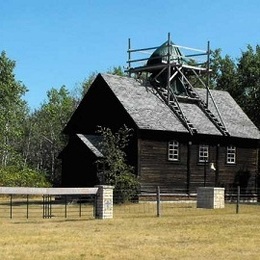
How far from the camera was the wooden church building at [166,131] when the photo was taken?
38375 mm

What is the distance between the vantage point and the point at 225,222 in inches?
901

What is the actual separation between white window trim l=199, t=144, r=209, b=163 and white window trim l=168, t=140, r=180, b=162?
2032 millimetres

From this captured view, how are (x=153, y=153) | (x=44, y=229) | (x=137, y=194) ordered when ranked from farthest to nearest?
(x=153, y=153) < (x=137, y=194) < (x=44, y=229)

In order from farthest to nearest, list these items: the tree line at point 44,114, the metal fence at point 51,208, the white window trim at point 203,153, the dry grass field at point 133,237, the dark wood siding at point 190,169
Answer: the tree line at point 44,114
the white window trim at point 203,153
the dark wood siding at point 190,169
the metal fence at point 51,208
the dry grass field at point 133,237

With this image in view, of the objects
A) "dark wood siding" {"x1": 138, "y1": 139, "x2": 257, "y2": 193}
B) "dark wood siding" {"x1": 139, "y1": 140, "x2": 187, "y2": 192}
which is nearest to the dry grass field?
"dark wood siding" {"x1": 139, "y1": 140, "x2": 187, "y2": 192}

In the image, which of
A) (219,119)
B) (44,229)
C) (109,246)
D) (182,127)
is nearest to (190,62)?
(219,119)

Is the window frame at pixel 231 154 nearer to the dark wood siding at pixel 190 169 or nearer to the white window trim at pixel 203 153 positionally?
the dark wood siding at pixel 190 169

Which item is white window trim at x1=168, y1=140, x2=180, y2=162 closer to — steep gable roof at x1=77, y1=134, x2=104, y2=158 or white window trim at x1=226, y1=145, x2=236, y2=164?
steep gable roof at x1=77, y1=134, x2=104, y2=158

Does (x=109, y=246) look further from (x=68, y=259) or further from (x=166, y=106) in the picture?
(x=166, y=106)

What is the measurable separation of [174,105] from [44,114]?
4506 cm

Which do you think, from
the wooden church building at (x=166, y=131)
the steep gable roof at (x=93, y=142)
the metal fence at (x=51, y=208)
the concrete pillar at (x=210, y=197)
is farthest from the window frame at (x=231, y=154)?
the concrete pillar at (x=210, y=197)

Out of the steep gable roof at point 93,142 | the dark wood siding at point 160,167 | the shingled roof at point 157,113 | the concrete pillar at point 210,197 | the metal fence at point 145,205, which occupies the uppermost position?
the shingled roof at point 157,113

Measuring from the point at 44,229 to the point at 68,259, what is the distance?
264 inches

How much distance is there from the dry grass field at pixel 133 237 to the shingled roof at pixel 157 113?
13.2 meters
